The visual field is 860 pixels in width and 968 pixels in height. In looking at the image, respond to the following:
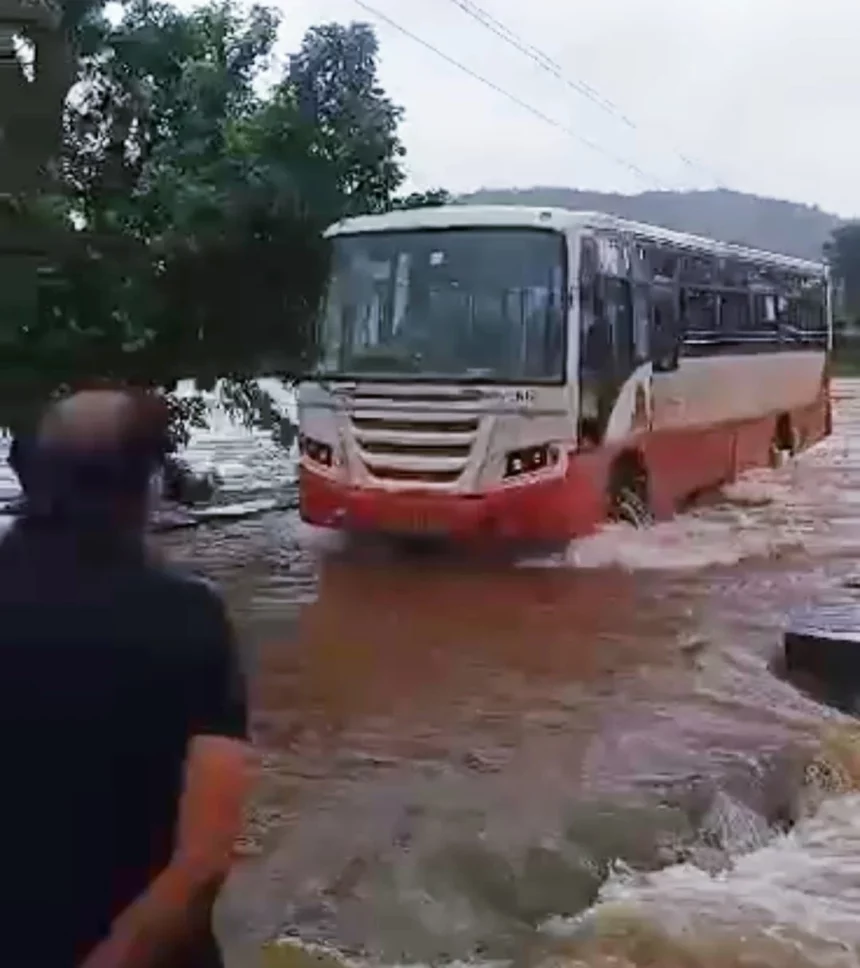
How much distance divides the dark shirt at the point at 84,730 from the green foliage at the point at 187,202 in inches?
461

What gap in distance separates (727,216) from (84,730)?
40592 millimetres

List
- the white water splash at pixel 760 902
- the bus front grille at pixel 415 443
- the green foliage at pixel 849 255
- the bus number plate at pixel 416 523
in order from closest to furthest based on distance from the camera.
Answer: the white water splash at pixel 760 902 < the bus front grille at pixel 415 443 < the bus number plate at pixel 416 523 < the green foliage at pixel 849 255

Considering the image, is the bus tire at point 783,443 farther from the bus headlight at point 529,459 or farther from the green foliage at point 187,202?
the bus headlight at point 529,459

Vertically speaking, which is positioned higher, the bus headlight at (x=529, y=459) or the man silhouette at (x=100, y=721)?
the man silhouette at (x=100, y=721)

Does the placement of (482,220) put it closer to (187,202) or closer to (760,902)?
(187,202)

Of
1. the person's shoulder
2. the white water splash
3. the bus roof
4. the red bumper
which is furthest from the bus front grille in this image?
the person's shoulder

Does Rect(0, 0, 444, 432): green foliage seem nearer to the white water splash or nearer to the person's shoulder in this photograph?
the white water splash

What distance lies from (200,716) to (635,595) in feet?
35.1

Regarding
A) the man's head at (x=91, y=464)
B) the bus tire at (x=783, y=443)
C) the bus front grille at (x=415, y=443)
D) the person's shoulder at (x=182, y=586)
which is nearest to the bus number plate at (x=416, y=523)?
the bus front grille at (x=415, y=443)

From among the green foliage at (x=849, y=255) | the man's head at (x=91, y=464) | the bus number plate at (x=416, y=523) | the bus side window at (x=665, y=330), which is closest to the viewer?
the man's head at (x=91, y=464)

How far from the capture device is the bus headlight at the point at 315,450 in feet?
49.4

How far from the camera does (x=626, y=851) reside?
690 cm

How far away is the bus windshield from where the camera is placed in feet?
47.7

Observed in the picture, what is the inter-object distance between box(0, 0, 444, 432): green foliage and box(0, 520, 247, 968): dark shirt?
38.4 ft
